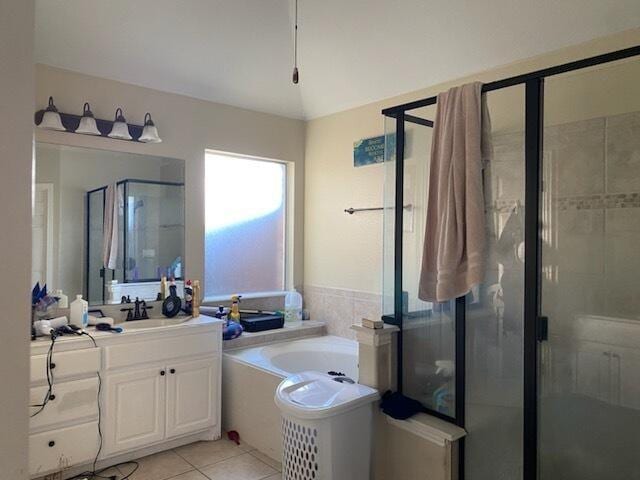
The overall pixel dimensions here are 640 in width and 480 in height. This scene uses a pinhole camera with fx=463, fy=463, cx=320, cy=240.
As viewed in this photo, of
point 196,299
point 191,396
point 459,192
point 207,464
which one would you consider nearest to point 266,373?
point 191,396

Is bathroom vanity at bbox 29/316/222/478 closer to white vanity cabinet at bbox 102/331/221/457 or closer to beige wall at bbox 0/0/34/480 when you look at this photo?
white vanity cabinet at bbox 102/331/221/457

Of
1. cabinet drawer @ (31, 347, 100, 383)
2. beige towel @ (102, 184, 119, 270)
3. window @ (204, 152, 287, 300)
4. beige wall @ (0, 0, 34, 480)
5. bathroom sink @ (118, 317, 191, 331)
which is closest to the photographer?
beige wall @ (0, 0, 34, 480)

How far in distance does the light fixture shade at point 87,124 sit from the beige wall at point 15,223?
2437 millimetres

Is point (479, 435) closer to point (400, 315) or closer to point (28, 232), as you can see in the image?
point (400, 315)

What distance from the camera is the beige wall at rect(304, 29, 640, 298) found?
11.8 feet

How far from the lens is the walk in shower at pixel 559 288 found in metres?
1.76

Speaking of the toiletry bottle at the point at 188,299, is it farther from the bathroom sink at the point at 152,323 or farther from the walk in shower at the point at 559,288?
the walk in shower at the point at 559,288

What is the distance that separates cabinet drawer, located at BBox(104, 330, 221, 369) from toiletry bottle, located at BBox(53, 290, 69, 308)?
1.64 ft

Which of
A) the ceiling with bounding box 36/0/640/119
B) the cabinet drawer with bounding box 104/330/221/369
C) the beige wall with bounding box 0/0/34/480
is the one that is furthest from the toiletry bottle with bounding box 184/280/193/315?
the beige wall with bounding box 0/0/34/480

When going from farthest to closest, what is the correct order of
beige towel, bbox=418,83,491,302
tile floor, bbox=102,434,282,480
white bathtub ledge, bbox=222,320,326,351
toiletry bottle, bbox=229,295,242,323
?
toiletry bottle, bbox=229,295,242,323, white bathtub ledge, bbox=222,320,326,351, tile floor, bbox=102,434,282,480, beige towel, bbox=418,83,491,302

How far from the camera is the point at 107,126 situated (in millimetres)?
3133

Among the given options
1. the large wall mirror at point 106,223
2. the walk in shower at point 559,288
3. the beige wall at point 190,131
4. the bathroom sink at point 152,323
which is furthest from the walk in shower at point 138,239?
the walk in shower at point 559,288

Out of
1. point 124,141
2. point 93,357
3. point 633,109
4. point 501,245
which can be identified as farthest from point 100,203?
point 633,109

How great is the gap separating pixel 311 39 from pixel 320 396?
243 cm
